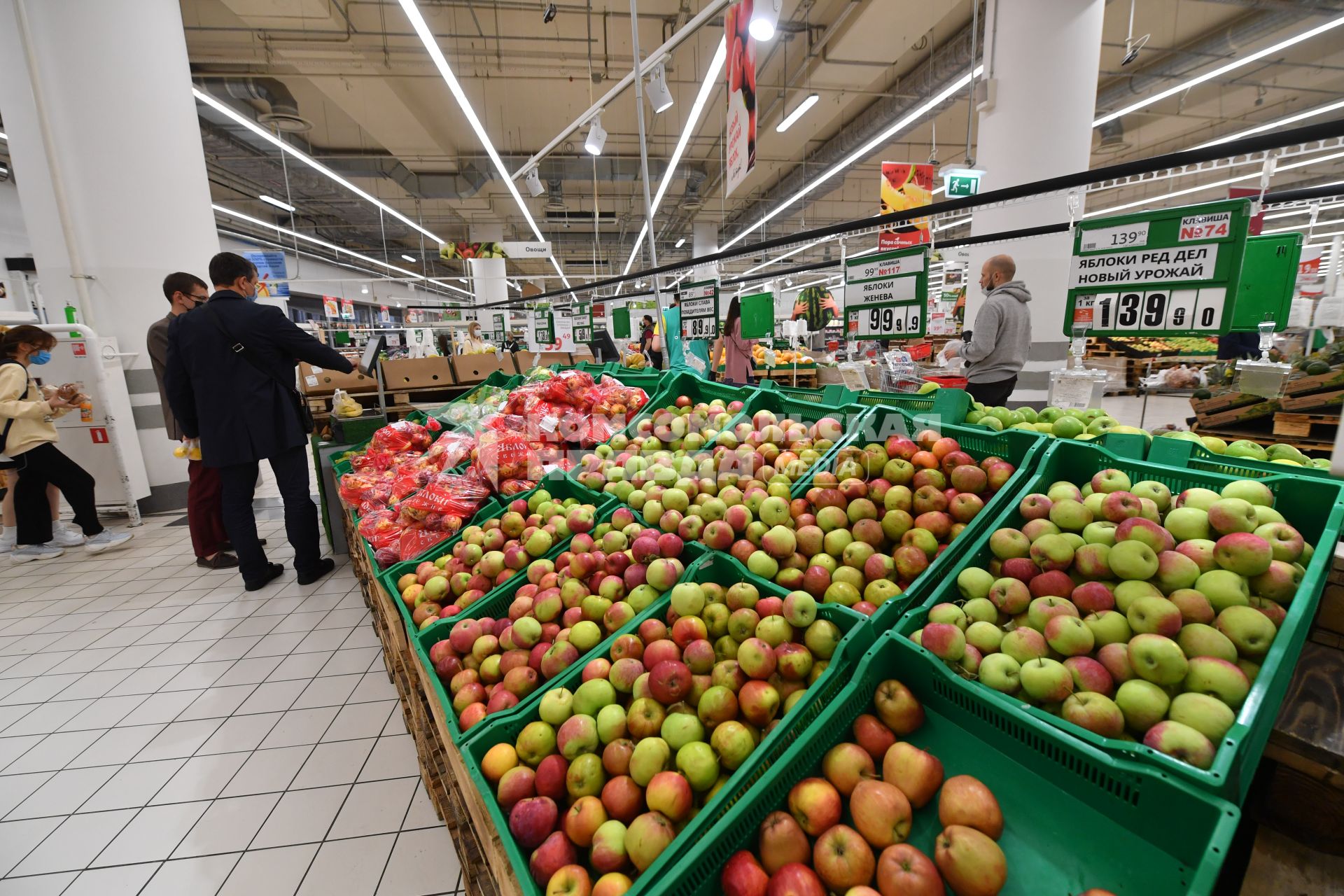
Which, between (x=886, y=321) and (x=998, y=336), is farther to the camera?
(x=998, y=336)

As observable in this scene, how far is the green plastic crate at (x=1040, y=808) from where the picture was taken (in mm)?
802

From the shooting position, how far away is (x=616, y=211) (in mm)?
18594

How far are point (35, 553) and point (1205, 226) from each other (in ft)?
26.1

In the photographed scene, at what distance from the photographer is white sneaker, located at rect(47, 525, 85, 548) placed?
4.90 m

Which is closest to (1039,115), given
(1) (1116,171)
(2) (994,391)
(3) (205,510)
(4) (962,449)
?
(2) (994,391)

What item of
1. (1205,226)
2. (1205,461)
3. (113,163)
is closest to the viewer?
(1205,461)

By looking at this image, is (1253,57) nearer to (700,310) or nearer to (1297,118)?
(1297,118)

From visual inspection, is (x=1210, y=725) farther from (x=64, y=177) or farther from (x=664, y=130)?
(x=664, y=130)

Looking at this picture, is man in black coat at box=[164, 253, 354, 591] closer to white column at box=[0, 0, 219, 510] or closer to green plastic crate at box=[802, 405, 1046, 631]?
white column at box=[0, 0, 219, 510]

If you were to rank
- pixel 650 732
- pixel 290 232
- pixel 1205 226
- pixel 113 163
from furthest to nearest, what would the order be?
pixel 290 232, pixel 113 163, pixel 1205 226, pixel 650 732

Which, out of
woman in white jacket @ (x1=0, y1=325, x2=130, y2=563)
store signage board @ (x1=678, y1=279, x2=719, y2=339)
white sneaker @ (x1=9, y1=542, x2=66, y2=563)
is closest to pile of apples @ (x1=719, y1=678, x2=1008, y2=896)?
store signage board @ (x1=678, y1=279, x2=719, y2=339)

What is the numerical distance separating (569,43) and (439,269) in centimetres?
2409

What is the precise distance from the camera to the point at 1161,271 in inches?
72.8

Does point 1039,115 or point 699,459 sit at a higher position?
point 1039,115
